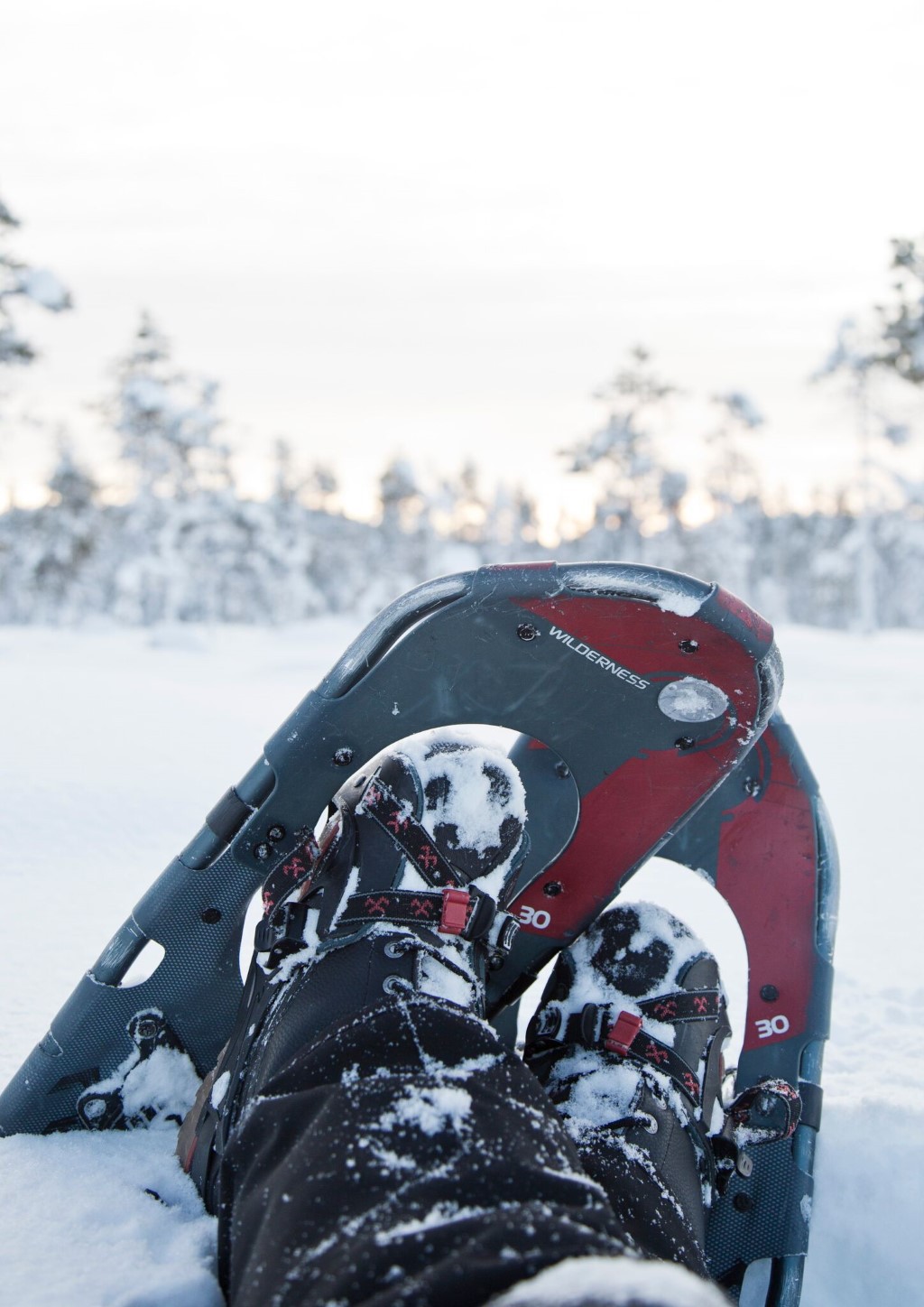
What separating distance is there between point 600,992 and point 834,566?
82.1 feet

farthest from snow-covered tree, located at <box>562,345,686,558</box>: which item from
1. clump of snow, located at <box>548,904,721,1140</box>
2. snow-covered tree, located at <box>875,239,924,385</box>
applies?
clump of snow, located at <box>548,904,721,1140</box>

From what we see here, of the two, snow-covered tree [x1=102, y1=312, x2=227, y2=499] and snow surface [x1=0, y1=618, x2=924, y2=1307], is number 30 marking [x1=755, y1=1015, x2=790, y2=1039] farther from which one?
snow-covered tree [x1=102, y1=312, x2=227, y2=499]

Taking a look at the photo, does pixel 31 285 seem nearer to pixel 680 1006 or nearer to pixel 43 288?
pixel 43 288

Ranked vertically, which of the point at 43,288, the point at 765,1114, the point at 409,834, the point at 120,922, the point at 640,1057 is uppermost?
the point at 43,288

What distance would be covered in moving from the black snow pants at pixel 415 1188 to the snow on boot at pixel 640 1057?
93 millimetres

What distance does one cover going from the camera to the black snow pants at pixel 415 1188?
2.55 ft

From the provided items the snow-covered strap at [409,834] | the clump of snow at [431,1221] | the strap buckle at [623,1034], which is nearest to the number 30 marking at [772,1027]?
the strap buckle at [623,1034]

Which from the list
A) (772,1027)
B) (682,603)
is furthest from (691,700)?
(772,1027)

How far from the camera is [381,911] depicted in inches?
58.6

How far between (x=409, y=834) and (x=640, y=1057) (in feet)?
2.00

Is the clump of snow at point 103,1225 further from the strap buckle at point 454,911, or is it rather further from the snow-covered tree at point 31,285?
the snow-covered tree at point 31,285

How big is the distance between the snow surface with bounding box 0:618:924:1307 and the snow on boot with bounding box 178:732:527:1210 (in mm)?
161

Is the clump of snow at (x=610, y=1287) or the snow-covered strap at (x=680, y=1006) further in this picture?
the snow-covered strap at (x=680, y=1006)

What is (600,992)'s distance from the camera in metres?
1.78
